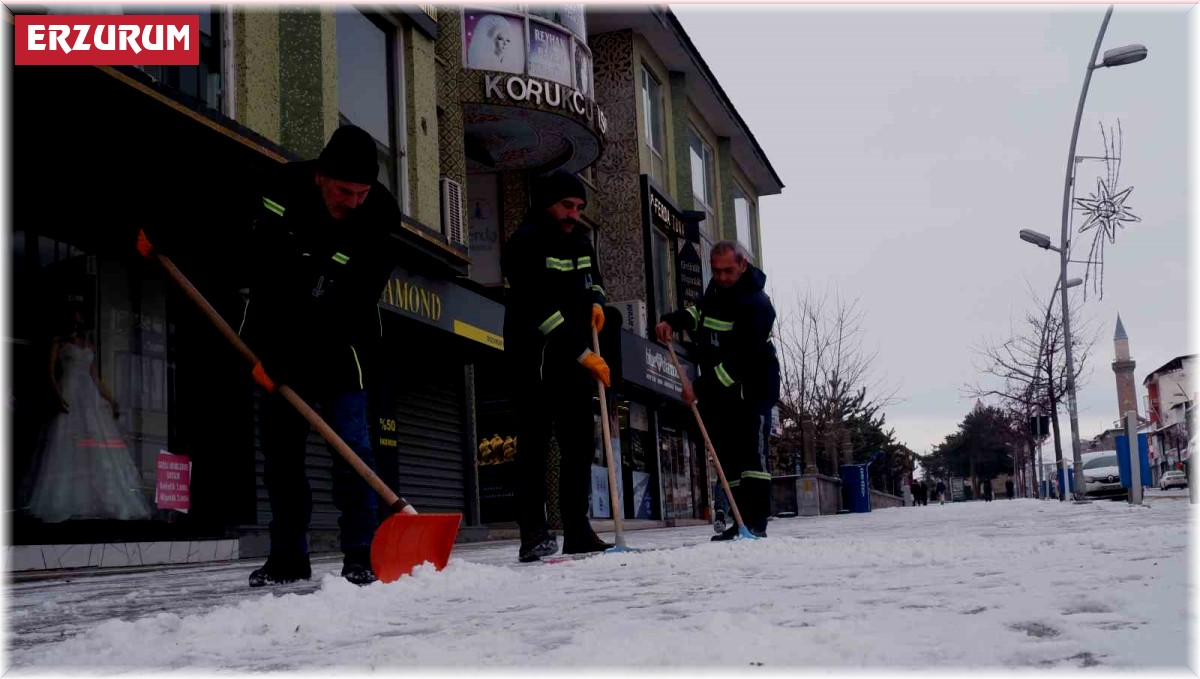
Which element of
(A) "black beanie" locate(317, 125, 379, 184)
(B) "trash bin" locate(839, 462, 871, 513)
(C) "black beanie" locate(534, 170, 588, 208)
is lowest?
(B) "trash bin" locate(839, 462, 871, 513)

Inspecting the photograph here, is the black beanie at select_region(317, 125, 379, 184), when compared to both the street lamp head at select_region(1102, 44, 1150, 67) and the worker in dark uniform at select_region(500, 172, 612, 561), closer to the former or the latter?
the worker in dark uniform at select_region(500, 172, 612, 561)

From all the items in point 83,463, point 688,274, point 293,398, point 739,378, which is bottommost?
point 83,463

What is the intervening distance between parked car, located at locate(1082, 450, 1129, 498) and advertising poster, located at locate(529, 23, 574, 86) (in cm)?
2144

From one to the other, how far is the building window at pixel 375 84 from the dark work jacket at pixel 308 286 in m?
7.52

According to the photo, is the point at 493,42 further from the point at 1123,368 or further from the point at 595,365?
the point at 1123,368

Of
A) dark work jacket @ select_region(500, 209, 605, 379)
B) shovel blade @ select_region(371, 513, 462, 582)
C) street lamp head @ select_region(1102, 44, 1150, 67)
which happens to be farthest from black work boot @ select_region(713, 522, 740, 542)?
street lamp head @ select_region(1102, 44, 1150, 67)

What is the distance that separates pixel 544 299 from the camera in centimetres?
629

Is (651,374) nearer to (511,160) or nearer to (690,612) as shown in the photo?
(511,160)

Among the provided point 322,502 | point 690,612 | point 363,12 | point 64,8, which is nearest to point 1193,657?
point 690,612

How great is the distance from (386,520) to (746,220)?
96.8 feet

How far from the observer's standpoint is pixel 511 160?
18.7 metres

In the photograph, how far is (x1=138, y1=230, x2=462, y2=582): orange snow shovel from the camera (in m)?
4.88

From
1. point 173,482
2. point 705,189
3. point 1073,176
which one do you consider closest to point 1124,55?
point 1073,176

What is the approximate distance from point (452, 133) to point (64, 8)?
7.06 meters
